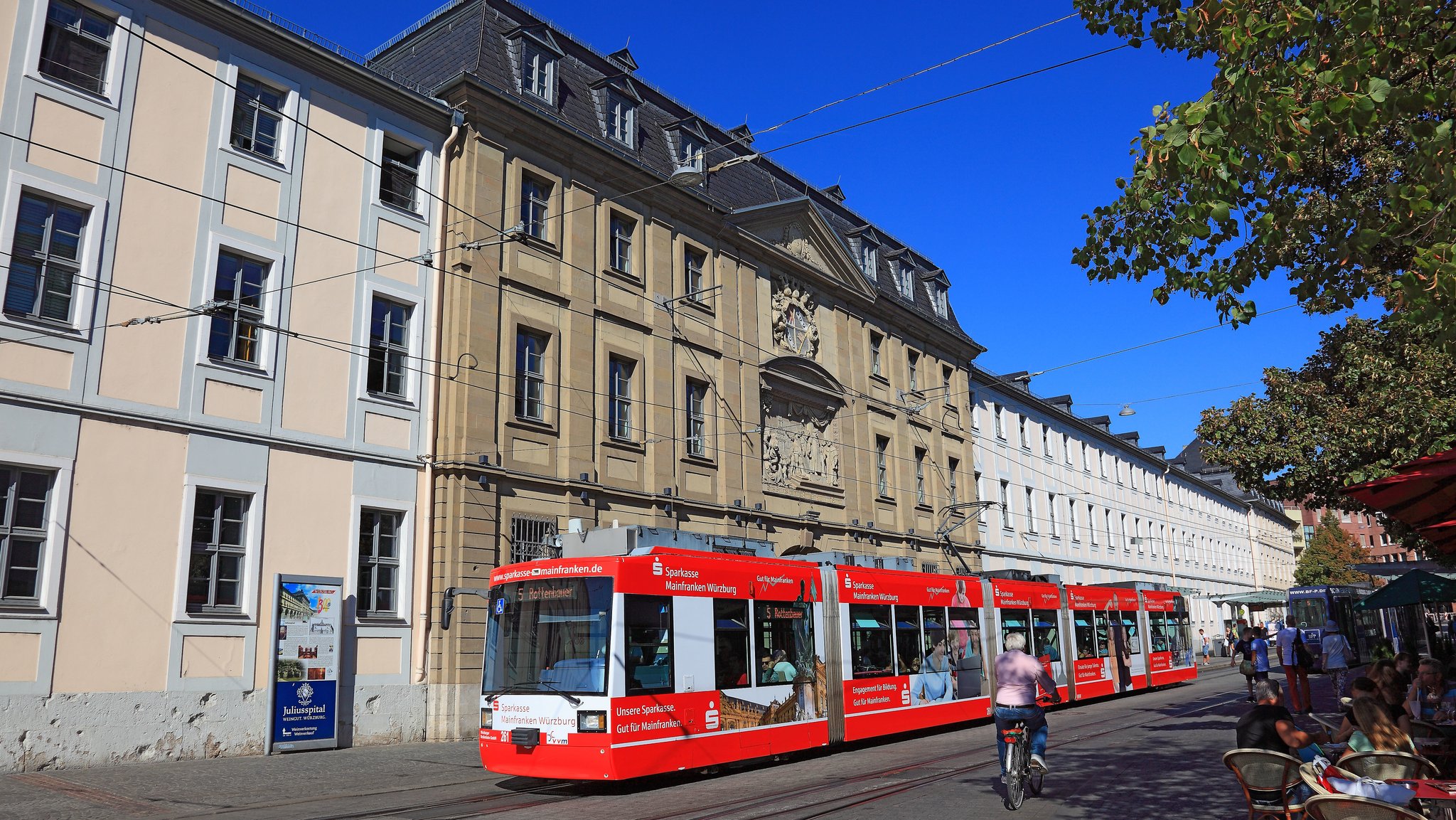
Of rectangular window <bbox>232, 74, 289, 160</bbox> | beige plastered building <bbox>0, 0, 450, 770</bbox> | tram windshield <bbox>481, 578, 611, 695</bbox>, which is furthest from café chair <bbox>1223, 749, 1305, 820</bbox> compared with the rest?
rectangular window <bbox>232, 74, 289, 160</bbox>

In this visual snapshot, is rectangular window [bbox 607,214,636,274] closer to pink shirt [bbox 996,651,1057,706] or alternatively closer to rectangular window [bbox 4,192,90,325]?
rectangular window [bbox 4,192,90,325]

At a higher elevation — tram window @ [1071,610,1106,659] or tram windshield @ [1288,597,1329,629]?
tram windshield @ [1288,597,1329,629]

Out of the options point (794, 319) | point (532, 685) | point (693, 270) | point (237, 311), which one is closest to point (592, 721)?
point (532, 685)

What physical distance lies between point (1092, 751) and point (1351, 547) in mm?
93701

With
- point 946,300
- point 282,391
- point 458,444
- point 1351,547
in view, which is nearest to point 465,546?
point 458,444

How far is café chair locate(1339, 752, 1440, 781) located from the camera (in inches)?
275

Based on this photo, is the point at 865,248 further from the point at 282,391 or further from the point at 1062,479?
the point at 282,391

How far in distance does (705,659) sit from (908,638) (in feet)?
18.9

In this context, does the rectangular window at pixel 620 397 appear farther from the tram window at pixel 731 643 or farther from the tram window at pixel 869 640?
the tram window at pixel 731 643

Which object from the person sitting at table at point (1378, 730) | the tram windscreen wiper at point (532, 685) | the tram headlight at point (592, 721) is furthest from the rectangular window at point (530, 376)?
the person sitting at table at point (1378, 730)

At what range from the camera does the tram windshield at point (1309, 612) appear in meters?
41.1

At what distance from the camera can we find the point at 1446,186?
572 centimetres

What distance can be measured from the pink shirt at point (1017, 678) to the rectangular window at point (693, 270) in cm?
1639

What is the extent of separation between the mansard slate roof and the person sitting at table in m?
14.6
